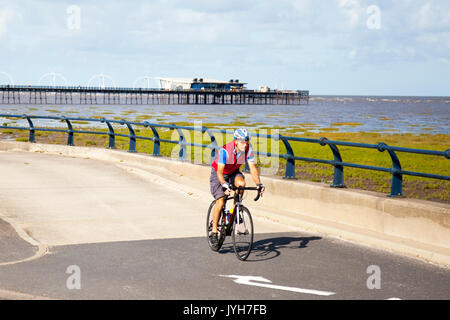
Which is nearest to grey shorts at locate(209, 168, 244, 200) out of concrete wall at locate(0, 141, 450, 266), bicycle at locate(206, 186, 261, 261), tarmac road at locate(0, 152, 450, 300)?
bicycle at locate(206, 186, 261, 261)

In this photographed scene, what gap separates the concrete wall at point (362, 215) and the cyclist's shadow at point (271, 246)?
72cm

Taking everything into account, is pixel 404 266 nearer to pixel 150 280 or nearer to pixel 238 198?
pixel 238 198

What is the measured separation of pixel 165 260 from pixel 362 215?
364 cm

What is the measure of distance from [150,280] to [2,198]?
21.7 feet

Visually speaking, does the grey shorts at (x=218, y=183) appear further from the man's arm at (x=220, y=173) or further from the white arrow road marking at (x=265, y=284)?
the white arrow road marking at (x=265, y=284)

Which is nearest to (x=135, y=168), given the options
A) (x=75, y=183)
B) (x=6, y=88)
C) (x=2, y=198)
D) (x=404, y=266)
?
(x=75, y=183)

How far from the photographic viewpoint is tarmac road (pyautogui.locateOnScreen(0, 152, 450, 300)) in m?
6.80

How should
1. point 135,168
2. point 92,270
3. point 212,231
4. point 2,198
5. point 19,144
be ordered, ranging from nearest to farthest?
point 92,270
point 212,231
point 2,198
point 135,168
point 19,144

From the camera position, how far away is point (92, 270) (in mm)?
7590

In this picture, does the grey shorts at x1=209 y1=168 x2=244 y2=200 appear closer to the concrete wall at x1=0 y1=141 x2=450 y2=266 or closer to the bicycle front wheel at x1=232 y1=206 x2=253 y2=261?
the bicycle front wheel at x1=232 y1=206 x2=253 y2=261

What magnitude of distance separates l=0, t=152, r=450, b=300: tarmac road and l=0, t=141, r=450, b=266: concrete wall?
27 cm

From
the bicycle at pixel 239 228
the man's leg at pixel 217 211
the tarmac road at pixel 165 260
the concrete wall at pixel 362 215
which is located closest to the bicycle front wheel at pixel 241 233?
the bicycle at pixel 239 228

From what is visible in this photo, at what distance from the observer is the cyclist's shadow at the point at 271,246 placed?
862 centimetres
